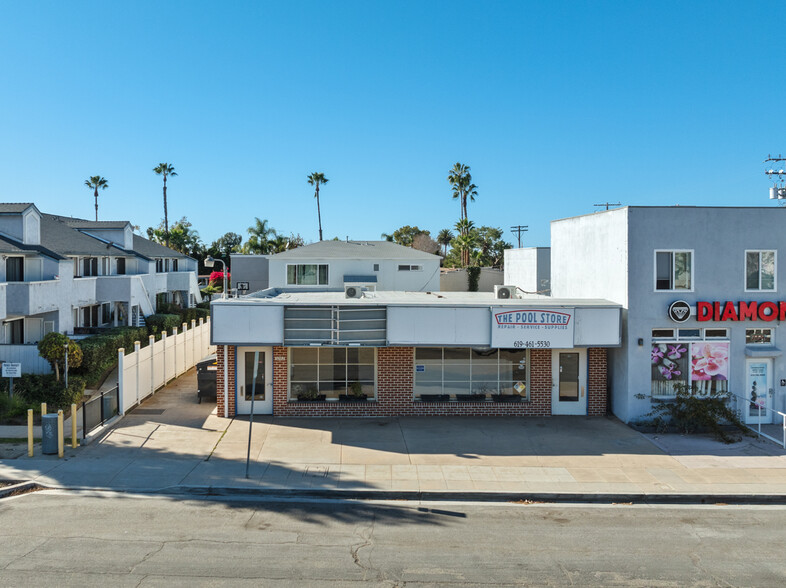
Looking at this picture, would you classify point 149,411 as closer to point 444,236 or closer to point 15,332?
point 15,332

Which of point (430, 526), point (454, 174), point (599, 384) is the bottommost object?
point (430, 526)

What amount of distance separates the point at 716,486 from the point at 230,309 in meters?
13.2

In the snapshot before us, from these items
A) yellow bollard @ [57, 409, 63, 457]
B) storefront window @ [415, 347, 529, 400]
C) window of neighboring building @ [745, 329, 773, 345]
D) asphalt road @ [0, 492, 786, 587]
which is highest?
window of neighboring building @ [745, 329, 773, 345]

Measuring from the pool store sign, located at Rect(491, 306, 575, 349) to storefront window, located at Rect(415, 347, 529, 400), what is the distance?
1.35 metres

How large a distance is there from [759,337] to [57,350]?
22.3 metres

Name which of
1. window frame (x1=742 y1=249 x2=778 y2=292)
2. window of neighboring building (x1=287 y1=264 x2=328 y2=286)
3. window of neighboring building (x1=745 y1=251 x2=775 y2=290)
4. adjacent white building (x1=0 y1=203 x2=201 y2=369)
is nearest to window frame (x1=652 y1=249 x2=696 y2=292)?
window frame (x1=742 y1=249 x2=778 y2=292)

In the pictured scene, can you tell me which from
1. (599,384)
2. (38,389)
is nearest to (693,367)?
(599,384)

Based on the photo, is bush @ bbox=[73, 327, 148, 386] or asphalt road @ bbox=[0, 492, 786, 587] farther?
bush @ bbox=[73, 327, 148, 386]

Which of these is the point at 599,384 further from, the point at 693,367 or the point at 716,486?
the point at 716,486

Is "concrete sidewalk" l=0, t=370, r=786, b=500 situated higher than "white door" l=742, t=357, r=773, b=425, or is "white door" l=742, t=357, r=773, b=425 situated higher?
"white door" l=742, t=357, r=773, b=425

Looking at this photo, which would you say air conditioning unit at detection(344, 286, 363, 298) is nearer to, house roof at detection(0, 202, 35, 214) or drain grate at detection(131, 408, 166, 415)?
drain grate at detection(131, 408, 166, 415)

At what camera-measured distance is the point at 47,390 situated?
1956cm

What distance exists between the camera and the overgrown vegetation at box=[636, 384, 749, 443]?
57.0 ft

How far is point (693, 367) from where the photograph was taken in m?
18.7
